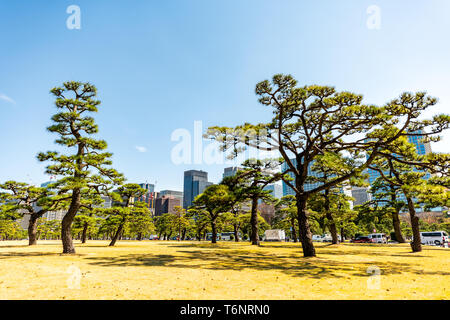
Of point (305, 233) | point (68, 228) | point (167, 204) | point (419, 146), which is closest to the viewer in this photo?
point (305, 233)

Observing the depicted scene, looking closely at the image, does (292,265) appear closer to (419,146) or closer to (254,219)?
(254,219)

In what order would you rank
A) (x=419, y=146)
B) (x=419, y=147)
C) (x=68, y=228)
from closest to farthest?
(x=68, y=228)
(x=419, y=147)
(x=419, y=146)

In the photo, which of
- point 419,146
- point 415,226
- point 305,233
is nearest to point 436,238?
point 415,226

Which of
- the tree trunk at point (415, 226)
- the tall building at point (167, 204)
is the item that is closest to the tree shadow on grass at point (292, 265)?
the tree trunk at point (415, 226)

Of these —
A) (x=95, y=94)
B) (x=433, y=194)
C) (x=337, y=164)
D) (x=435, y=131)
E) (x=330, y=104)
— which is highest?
(x=95, y=94)

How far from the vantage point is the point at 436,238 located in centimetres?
3772

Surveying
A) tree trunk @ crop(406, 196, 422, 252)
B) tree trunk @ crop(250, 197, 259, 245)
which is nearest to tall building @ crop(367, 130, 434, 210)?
tree trunk @ crop(406, 196, 422, 252)

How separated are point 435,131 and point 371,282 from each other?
27.9 ft

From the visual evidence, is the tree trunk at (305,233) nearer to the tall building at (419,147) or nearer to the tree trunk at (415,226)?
the tall building at (419,147)

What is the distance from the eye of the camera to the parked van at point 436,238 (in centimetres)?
3622
